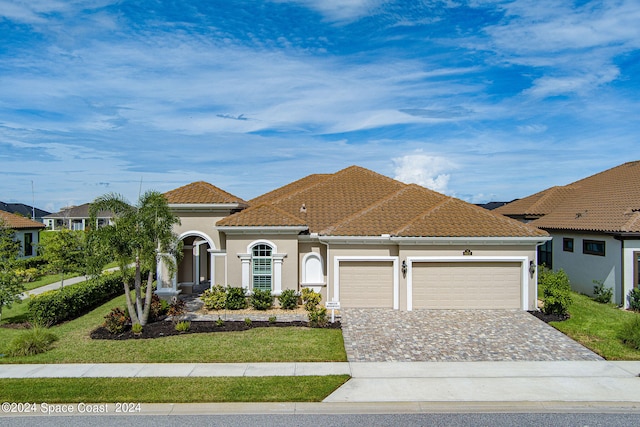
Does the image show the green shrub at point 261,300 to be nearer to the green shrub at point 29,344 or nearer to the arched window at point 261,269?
the arched window at point 261,269

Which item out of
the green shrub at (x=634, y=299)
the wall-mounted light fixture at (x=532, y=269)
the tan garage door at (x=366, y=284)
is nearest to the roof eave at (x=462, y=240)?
the wall-mounted light fixture at (x=532, y=269)

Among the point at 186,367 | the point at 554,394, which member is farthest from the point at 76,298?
the point at 554,394

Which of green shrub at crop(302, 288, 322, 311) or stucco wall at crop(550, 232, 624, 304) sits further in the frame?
stucco wall at crop(550, 232, 624, 304)

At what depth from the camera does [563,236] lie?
73.7 feet

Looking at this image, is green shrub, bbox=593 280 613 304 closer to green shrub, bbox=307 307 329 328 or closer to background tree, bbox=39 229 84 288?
green shrub, bbox=307 307 329 328

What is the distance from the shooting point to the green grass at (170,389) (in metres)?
8.81

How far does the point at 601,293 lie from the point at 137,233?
18.6 metres

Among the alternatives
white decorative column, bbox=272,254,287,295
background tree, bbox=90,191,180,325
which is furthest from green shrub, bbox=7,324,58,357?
white decorative column, bbox=272,254,287,295

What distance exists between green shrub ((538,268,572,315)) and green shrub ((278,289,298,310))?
9146 millimetres

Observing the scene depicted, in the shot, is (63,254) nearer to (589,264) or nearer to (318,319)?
(318,319)

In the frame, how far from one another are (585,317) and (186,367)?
13.6 metres

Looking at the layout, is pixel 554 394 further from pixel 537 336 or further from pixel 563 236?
pixel 563 236

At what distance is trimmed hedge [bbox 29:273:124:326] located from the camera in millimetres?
14680

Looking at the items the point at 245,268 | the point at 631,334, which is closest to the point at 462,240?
the point at 631,334
